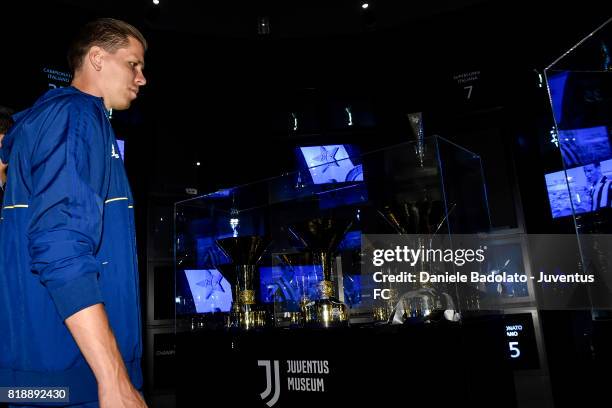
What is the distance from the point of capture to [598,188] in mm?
1908

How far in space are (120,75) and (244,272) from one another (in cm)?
141

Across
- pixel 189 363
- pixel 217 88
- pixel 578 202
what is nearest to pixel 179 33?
pixel 217 88

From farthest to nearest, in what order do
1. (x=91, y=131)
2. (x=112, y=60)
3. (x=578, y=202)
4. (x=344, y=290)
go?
1. (x=344, y=290)
2. (x=578, y=202)
3. (x=112, y=60)
4. (x=91, y=131)

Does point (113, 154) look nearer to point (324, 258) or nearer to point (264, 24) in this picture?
point (324, 258)

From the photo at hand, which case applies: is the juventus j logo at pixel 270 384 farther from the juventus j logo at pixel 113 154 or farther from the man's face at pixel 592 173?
the man's face at pixel 592 173

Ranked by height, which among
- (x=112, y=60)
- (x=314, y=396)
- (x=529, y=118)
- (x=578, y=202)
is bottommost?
(x=314, y=396)

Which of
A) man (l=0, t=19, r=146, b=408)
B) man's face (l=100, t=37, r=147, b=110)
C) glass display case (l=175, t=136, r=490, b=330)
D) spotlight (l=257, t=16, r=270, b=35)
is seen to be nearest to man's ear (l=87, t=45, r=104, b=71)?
man's face (l=100, t=37, r=147, b=110)

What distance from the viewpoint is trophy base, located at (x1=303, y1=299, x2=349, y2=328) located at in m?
1.98

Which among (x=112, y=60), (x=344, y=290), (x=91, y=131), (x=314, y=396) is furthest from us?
(x=344, y=290)

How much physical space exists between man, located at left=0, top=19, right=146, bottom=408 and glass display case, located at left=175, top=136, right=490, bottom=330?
1043mm

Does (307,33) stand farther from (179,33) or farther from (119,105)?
(119,105)

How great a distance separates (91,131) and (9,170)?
0.22 m

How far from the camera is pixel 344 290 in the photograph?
2.27 m

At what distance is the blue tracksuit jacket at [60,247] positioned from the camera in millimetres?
910
